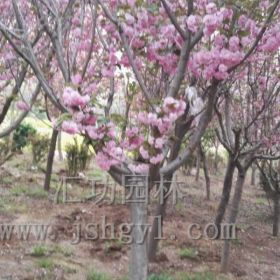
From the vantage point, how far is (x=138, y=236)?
3.46 meters

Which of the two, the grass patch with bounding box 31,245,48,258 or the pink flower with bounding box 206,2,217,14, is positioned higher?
the pink flower with bounding box 206,2,217,14

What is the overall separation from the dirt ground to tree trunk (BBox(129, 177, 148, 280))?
1724 millimetres

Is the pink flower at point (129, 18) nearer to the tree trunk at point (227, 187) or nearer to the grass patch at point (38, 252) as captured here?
the tree trunk at point (227, 187)

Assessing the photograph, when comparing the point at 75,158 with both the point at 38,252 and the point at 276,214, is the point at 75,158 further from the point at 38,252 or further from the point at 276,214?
the point at 38,252

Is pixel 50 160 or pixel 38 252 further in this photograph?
pixel 50 160

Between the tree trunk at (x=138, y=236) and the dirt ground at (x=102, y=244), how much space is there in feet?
5.66

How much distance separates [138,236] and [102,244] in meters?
2.79

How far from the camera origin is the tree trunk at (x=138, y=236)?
3449 millimetres

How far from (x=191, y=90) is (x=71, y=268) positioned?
8.34 feet

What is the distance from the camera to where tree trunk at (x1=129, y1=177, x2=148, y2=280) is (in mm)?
3449

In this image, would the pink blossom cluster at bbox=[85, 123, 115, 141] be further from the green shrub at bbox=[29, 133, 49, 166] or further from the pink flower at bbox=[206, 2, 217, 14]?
the green shrub at bbox=[29, 133, 49, 166]

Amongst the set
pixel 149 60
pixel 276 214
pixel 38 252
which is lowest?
pixel 38 252

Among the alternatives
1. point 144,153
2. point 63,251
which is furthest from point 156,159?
point 63,251

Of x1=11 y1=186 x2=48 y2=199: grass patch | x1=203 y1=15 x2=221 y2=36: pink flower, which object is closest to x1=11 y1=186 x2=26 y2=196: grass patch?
x1=11 y1=186 x2=48 y2=199: grass patch
